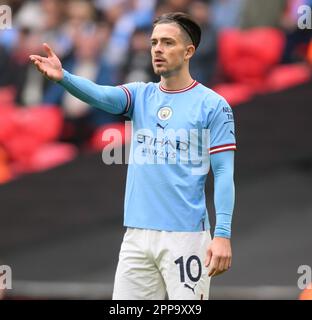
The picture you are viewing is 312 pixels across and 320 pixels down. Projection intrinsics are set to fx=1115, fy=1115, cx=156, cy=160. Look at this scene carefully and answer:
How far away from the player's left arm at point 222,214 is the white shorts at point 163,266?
153mm

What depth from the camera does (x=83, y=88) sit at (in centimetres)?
607

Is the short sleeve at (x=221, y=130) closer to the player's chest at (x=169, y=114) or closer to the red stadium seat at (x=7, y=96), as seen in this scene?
the player's chest at (x=169, y=114)

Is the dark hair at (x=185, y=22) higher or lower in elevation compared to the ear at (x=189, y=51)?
higher

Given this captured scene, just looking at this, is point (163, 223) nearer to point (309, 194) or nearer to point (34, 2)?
point (309, 194)

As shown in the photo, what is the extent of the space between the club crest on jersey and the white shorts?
2.07 feet

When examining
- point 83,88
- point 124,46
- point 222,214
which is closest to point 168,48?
point 83,88

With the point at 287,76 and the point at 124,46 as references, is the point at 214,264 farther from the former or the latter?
the point at 124,46

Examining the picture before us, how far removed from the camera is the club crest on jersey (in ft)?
20.2

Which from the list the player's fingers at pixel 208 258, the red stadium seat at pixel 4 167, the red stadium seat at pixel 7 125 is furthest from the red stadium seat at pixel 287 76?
the player's fingers at pixel 208 258

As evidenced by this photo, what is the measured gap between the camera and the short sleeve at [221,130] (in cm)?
607

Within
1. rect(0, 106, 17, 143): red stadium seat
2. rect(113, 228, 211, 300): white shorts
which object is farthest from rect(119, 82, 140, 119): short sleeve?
rect(0, 106, 17, 143): red stadium seat

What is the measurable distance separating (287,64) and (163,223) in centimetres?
580

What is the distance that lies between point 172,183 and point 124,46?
20.6 feet
